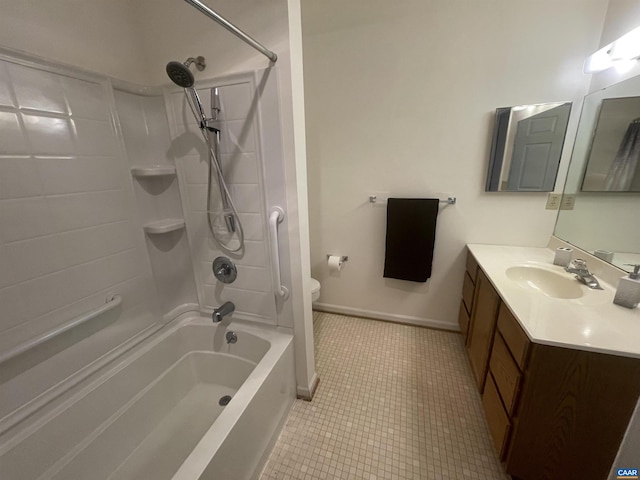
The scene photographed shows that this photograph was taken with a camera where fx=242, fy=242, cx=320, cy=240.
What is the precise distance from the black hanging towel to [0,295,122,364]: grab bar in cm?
185

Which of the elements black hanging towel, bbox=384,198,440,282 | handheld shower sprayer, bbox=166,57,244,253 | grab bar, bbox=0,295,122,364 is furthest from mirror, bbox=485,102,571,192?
grab bar, bbox=0,295,122,364

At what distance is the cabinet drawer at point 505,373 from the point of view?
1003mm

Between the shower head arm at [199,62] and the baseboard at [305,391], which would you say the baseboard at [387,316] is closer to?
the baseboard at [305,391]

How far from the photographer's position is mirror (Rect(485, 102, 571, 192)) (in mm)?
1567

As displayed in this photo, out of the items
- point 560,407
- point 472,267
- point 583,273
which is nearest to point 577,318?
point 560,407

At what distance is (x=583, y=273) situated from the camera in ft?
4.33

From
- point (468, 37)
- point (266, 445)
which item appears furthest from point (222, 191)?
point (468, 37)

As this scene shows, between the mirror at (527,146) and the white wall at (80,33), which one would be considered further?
the mirror at (527,146)

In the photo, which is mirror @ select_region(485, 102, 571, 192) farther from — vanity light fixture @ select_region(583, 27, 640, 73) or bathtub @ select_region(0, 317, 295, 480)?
bathtub @ select_region(0, 317, 295, 480)

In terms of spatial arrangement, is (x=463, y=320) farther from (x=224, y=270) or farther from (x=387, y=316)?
(x=224, y=270)

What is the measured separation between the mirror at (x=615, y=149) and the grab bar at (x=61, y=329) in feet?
8.79

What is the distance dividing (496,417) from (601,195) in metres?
1.37

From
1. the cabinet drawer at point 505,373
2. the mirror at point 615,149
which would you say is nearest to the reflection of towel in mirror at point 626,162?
the mirror at point 615,149

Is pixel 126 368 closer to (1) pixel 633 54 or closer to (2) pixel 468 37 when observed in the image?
(2) pixel 468 37
